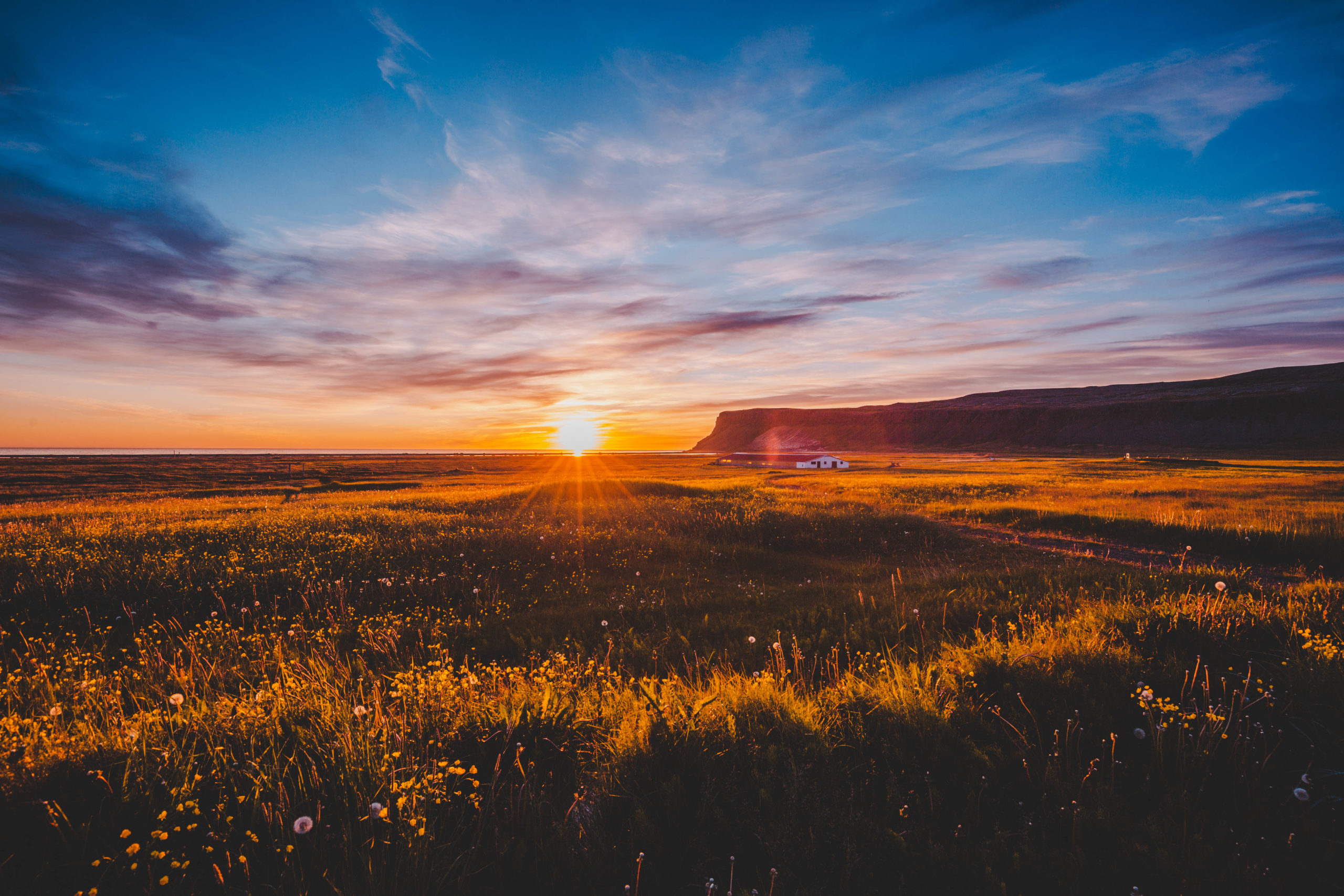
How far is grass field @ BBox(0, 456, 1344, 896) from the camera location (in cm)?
278

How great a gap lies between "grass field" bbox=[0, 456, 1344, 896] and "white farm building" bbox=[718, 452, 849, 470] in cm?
6253

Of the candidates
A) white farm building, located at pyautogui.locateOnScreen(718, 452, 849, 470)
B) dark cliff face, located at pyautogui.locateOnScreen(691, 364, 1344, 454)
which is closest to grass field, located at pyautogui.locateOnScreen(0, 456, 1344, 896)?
white farm building, located at pyautogui.locateOnScreen(718, 452, 849, 470)

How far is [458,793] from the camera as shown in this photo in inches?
119

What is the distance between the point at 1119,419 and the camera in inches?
4980

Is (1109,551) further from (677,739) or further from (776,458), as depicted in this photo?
(776,458)

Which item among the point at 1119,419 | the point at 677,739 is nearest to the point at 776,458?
the point at 1119,419

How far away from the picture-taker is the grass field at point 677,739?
110 inches

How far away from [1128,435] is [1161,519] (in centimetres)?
14258

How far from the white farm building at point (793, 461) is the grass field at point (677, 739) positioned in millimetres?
62528

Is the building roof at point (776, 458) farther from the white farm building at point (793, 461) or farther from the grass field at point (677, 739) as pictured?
the grass field at point (677, 739)

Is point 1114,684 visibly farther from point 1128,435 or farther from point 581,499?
point 1128,435

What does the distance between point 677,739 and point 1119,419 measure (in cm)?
16540

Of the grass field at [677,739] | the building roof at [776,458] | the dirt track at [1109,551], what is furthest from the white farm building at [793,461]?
the grass field at [677,739]

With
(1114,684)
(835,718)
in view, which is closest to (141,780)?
(835,718)
